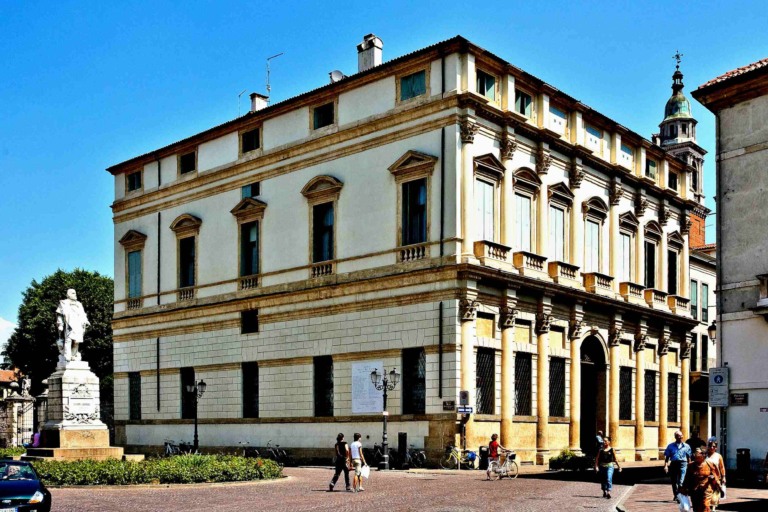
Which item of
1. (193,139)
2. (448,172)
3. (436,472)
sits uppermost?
(193,139)

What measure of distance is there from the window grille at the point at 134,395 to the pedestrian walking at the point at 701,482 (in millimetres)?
39492

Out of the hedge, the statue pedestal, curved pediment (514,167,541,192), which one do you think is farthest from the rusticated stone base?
curved pediment (514,167,541,192)

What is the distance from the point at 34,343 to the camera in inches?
2864

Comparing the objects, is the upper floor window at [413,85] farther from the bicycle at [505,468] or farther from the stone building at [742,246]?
the bicycle at [505,468]

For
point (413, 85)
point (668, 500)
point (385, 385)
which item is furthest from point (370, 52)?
point (668, 500)

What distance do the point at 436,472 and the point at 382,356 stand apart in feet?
20.8

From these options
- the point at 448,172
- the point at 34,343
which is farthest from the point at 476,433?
the point at 34,343

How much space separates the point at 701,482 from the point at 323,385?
88.8 ft

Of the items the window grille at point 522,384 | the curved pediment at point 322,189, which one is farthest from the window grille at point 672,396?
the curved pediment at point 322,189

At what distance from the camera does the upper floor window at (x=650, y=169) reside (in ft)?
167

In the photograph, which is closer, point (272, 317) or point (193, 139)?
point (272, 317)

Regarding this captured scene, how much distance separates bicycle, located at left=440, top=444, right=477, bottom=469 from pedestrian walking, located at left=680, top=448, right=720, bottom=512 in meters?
19.7

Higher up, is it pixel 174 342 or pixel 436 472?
pixel 174 342

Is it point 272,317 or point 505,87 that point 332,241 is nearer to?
point 272,317
